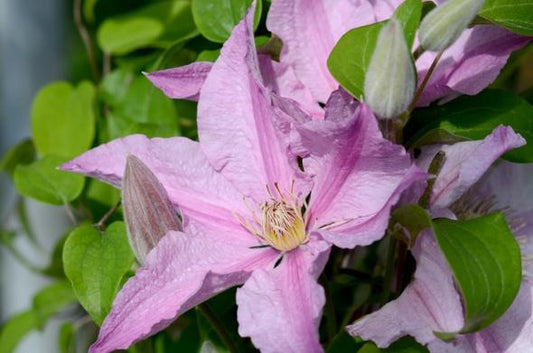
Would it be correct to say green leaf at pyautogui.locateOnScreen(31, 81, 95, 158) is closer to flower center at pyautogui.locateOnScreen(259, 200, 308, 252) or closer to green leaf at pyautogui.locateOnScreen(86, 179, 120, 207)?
green leaf at pyautogui.locateOnScreen(86, 179, 120, 207)

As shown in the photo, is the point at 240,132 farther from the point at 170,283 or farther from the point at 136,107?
the point at 136,107

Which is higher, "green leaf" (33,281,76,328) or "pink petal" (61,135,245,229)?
"pink petal" (61,135,245,229)

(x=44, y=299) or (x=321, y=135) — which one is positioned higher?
(x=321, y=135)

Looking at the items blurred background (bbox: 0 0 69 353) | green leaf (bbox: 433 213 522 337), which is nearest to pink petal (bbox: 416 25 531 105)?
green leaf (bbox: 433 213 522 337)

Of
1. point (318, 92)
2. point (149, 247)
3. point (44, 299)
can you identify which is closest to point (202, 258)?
point (149, 247)

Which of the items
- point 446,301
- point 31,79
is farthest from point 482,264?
point 31,79

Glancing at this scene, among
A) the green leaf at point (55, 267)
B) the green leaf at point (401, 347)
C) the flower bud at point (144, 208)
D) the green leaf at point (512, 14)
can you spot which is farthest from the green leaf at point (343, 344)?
the green leaf at point (55, 267)

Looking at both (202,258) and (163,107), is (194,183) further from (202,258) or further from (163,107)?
(163,107)
